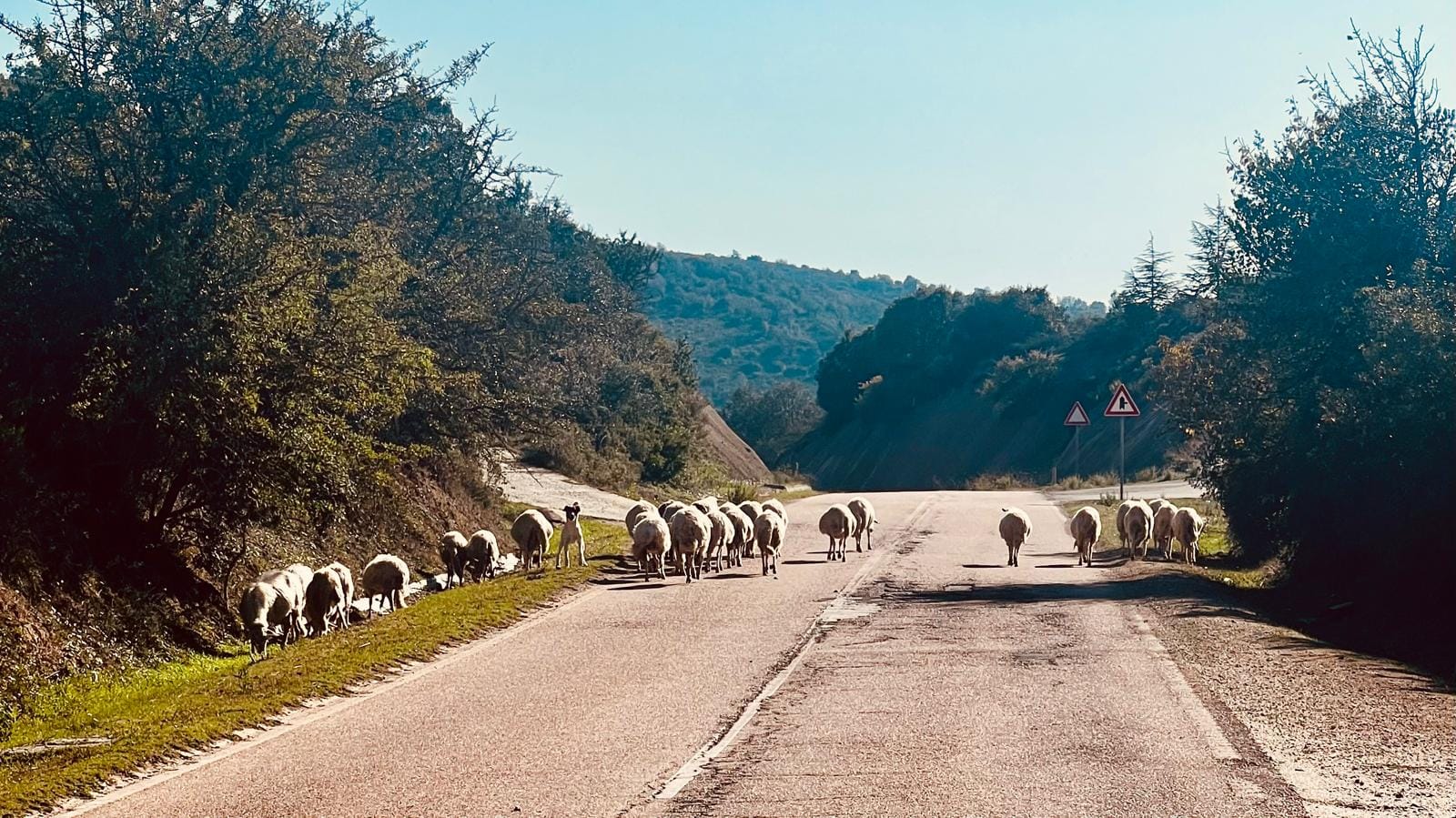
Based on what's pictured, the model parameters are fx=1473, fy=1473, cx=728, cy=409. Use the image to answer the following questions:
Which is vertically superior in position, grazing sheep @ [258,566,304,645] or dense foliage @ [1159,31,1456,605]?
dense foliage @ [1159,31,1456,605]

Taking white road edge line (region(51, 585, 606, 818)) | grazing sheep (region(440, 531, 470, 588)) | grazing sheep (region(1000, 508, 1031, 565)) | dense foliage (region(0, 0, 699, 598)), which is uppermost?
dense foliage (region(0, 0, 699, 598))

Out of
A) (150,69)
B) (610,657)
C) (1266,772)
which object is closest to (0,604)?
(610,657)

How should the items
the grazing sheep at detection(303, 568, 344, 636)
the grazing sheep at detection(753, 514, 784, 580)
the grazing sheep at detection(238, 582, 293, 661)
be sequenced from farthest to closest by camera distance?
the grazing sheep at detection(753, 514, 784, 580)
the grazing sheep at detection(303, 568, 344, 636)
the grazing sheep at detection(238, 582, 293, 661)

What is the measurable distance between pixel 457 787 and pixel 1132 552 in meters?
21.4

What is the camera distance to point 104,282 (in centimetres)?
1772

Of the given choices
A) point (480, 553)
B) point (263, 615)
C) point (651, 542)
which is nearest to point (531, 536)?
point (480, 553)

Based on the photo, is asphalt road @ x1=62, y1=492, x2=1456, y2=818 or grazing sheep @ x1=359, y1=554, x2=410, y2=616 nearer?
asphalt road @ x1=62, y1=492, x2=1456, y2=818

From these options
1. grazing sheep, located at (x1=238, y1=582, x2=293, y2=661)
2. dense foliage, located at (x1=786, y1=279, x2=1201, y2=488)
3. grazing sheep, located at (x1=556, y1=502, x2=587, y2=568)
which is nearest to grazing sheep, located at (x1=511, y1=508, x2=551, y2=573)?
grazing sheep, located at (x1=556, y1=502, x2=587, y2=568)

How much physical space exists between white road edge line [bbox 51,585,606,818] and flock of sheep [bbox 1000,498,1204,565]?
11.4m

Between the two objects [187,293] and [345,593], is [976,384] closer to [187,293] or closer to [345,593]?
[345,593]

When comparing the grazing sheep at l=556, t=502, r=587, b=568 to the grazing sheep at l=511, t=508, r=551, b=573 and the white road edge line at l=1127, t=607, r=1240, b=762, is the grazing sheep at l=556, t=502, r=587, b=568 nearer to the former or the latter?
the grazing sheep at l=511, t=508, r=551, b=573

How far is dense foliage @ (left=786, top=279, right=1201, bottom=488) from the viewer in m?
97.8

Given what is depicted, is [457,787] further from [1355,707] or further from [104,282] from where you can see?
[104,282]

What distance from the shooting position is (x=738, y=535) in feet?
88.2
